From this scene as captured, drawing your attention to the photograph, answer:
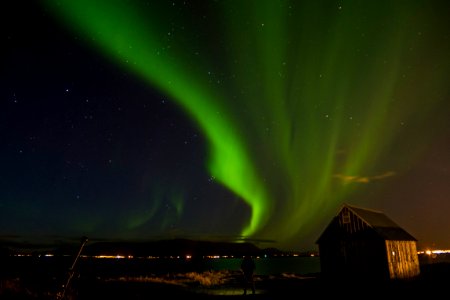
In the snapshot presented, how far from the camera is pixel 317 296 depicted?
67.3ft

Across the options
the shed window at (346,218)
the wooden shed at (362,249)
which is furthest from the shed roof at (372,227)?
the shed window at (346,218)

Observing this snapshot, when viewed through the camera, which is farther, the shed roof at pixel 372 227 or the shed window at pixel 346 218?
the shed window at pixel 346 218

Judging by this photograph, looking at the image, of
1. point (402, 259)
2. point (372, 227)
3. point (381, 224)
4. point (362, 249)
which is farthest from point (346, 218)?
point (402, 259)

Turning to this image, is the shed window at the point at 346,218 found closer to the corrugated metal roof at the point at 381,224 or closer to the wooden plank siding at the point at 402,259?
the corrugated metal roof at the point at 381,224

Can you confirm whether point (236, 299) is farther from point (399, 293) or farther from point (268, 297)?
point (399, 293)

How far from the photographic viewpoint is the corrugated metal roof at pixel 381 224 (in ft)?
109

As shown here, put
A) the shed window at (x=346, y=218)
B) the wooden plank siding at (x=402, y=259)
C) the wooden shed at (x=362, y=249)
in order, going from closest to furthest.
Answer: the wooden shed at (x=362, y=249) → the wooden plank siding at (x=402, y=259) → the shed window at (x=346, y=218)

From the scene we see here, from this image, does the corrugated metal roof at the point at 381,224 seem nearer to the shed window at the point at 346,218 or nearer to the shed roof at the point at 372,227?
the shed roof at the point at 372,227

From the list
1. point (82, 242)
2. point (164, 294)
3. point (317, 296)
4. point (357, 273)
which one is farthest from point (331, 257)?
point (82, 242)

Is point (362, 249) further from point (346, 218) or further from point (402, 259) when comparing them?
point (402, 259)

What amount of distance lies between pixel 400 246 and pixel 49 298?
29.8 m

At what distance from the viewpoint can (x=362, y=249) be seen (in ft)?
107

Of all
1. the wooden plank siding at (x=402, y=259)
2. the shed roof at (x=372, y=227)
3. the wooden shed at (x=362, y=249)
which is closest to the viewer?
the wooden shed at (x=362, y=249)

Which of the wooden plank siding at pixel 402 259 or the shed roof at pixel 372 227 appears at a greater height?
the shed roof at pixel 372 227
